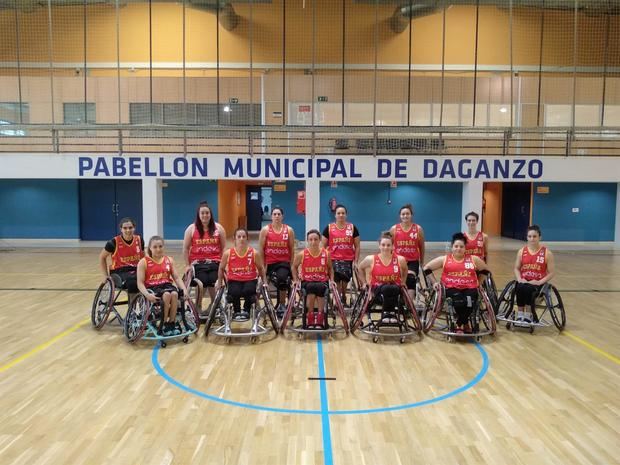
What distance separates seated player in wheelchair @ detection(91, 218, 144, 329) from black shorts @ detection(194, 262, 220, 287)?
2.05 ft

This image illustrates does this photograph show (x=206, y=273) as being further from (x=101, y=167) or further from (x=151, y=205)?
(x=101, y=167)

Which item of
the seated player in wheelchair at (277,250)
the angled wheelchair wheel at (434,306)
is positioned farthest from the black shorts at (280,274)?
the angled wheelchair wheel at (434,306)

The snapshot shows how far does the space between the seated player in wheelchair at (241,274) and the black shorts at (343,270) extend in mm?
975

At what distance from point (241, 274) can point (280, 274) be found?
0.63m

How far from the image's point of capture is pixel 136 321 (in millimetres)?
4645

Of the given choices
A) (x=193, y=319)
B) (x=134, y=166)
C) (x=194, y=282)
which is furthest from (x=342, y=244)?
(x=134, y=166)

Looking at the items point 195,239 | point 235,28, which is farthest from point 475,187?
point 235,28

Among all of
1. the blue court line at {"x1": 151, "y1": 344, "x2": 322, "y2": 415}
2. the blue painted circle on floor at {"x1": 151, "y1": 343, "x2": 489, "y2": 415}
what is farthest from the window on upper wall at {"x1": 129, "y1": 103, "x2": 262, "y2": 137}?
the blue painted circle on floor at {"x1": 151, "y1": 343, "x2": 489, "y2": 415}

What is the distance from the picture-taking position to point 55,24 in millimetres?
12016

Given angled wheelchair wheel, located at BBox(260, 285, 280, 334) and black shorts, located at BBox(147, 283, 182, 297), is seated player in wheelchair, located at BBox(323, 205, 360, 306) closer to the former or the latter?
angled wheelchair wheel, located at BBox(260, 285, 280, 334)

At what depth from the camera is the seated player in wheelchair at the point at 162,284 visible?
4.39 meters

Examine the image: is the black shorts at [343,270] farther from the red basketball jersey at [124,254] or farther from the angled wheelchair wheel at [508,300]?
the red basketball jersey at [124,254]

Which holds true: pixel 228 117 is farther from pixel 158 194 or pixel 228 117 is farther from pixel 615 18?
pixel 615 18

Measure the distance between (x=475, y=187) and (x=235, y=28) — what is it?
26.8ft
